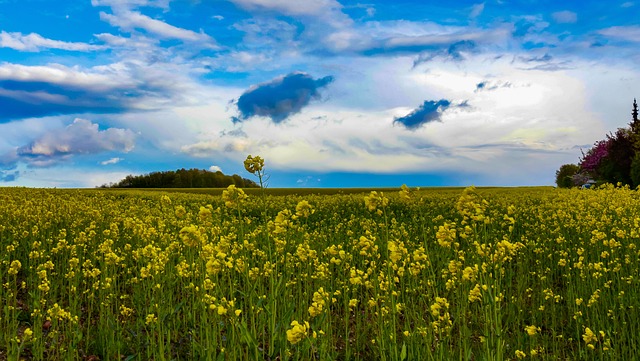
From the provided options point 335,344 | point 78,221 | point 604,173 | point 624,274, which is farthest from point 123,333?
point 604,173

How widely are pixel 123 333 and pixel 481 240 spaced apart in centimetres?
923

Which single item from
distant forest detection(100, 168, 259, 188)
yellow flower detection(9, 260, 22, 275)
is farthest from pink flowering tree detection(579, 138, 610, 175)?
yellow flower detection(9, 260, 22, 275)

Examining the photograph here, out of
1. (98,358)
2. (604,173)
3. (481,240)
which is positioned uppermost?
Result: (604,173)

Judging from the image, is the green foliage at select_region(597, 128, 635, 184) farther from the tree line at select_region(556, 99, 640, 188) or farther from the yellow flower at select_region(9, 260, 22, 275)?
the yellow flower at select_region(9, 260, 22, 275)

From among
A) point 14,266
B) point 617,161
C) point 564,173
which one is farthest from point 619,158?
point 14,266

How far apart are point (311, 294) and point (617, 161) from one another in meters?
36.8

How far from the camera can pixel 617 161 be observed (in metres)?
37.2

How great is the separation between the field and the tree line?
72.2 feet

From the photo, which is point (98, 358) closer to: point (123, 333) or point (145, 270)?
point (123, 333)

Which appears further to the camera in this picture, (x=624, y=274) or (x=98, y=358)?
(x=624, y=274)

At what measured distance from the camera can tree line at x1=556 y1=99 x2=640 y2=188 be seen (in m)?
32.8

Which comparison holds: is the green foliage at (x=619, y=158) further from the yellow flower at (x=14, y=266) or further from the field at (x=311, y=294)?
the yellow flower at (x=14, y=266)

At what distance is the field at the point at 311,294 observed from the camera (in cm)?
475

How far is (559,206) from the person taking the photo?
1658 centimetres
